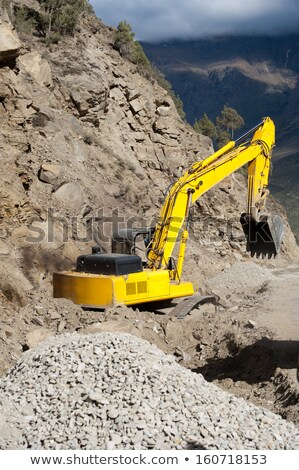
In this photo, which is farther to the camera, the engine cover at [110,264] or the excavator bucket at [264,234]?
the excavator bucket at [264,234]

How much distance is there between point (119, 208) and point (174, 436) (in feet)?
44.1

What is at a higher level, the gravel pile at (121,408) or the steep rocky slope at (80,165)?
the steep rocky slope at (80,165)

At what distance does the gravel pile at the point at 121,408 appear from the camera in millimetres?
7090

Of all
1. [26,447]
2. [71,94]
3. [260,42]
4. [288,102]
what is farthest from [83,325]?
[260,42]

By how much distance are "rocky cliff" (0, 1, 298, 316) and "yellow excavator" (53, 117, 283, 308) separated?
79.1 inches

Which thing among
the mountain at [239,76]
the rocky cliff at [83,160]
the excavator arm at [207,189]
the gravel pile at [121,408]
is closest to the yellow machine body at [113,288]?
the excavator arm at [207,189]

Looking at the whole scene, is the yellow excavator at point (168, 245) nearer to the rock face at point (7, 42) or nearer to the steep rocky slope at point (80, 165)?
the steep rocky slope at point (80, 165)

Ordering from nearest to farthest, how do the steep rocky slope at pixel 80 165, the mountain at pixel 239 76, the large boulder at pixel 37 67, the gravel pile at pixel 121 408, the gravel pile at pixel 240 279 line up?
1. the gravel pile at pixel 121 408
2. the steep rocky slope at pixel 80 165
3. the gravel pile at pixel 240 279
4. the large boulder at pixel 37 67
5. the mountain at pixel 239 76

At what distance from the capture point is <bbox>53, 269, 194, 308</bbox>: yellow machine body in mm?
12250

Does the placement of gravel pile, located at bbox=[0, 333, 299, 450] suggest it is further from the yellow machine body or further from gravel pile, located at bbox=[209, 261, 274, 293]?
gravel pile, located at bbox=[209, 261, 274, 293]

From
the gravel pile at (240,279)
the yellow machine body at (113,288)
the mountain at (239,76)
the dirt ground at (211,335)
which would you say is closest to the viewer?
the dirt ground at (211,335)

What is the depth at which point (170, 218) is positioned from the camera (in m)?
13.6

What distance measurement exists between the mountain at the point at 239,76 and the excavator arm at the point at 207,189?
357 feet

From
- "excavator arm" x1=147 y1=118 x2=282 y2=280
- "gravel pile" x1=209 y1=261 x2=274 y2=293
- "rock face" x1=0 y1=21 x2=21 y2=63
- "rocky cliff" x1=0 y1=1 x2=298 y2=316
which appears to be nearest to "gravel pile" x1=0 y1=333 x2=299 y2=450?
"excavator arm" x1=147 y1=118 x2=282 y2=280
